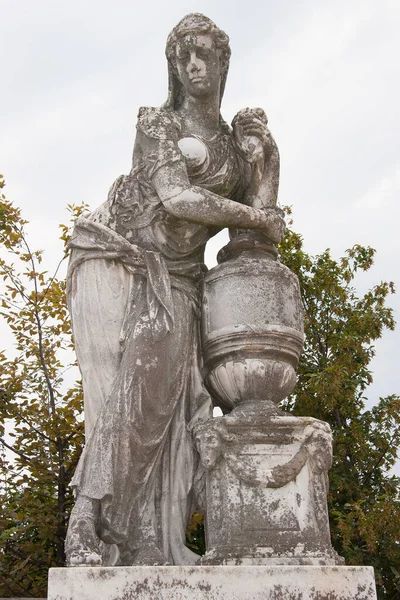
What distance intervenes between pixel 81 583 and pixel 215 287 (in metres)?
1.72

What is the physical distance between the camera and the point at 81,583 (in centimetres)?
373

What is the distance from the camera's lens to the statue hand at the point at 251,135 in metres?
5.05

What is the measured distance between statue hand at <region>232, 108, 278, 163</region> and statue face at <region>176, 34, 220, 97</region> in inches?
10.1

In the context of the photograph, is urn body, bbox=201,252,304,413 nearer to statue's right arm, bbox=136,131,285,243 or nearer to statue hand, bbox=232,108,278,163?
statue's right arm, bbox=136,131,285,243

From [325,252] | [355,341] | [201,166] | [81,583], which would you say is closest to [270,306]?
[201,166]

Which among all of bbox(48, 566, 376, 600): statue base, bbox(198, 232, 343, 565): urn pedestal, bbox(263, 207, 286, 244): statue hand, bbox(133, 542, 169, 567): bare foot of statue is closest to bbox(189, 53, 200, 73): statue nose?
bbox(263, 207, 286, 244): statue hand

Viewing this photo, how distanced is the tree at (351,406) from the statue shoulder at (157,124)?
3633 millimetres

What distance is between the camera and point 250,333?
4395mm

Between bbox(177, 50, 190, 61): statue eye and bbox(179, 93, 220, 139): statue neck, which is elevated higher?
bbox(177, 50, 190, 61): statue eye

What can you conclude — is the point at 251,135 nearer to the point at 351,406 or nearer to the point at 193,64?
the point at 193,64

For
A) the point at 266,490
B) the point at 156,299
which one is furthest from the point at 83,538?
the point at 156,299

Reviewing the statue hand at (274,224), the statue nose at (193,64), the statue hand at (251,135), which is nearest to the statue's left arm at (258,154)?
→ the statue hand at (251,135)

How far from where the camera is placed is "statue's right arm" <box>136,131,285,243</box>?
15.0 feet

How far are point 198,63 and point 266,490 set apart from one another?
2547mm
